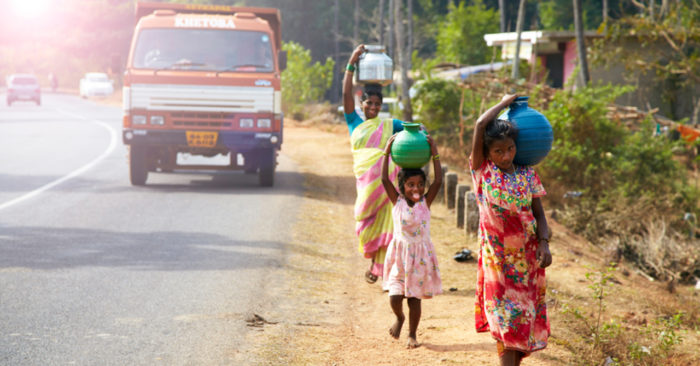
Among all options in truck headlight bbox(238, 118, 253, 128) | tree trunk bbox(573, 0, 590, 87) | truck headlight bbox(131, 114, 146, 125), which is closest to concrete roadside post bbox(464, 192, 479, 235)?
truck headlight bbox(238, 118, 253, 128)

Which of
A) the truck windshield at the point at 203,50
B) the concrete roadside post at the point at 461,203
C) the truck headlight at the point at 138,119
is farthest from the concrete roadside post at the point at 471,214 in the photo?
the truck headlight at the point at 138,119

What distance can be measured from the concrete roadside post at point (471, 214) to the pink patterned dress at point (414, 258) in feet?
15.7

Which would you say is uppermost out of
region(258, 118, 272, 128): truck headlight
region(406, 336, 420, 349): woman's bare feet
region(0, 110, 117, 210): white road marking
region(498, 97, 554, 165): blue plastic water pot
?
region(498, 97, 554, 165): blue plastic water pot

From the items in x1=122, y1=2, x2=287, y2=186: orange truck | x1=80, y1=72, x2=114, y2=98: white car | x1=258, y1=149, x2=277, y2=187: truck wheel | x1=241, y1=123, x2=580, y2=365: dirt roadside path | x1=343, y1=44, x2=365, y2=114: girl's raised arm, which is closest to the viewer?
x1=241, y1=123, x2=580, y2=365: dirt roadside path

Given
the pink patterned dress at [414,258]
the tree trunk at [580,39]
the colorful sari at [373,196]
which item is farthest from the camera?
the tree trunk at [580,39]

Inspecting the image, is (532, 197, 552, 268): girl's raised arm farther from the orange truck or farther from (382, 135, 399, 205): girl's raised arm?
the orange truck

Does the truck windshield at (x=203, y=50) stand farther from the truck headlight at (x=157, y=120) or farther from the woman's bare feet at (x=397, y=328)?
the woman's bare feet at (x=397, y=328)

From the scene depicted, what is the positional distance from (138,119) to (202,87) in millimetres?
1116

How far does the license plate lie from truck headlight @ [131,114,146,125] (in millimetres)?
716

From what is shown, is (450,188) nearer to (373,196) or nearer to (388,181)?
(373,196)

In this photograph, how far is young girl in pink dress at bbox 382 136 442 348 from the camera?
16.5 ft

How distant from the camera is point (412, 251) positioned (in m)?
5.03

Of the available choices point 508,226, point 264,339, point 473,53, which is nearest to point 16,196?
point 264,339

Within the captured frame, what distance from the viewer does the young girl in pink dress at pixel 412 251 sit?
5016 millimetres
